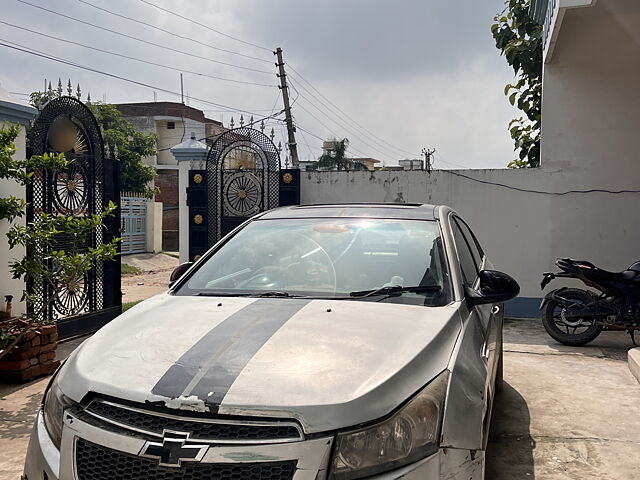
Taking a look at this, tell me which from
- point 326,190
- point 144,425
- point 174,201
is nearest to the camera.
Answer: point 144,425

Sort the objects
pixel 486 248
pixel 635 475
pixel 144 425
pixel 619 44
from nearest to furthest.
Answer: pixel 144 425 < pixel 635 475 < pixel 619 44 < pixel 486 248

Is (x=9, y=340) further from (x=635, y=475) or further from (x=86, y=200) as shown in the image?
(x=635, y=475)

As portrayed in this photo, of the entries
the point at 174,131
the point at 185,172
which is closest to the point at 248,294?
the point at 185,172

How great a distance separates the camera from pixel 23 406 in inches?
177

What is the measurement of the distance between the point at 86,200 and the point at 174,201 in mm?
27379

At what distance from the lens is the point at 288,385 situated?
1885 mm

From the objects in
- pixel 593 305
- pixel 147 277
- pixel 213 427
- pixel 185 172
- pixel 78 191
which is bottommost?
pixel 147 277

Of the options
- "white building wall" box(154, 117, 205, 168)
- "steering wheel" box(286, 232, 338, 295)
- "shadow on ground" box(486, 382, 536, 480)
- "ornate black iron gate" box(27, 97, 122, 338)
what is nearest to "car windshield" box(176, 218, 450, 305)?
"steering wheel" box(286, 232, 338, 295)

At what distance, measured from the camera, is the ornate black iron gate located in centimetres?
612

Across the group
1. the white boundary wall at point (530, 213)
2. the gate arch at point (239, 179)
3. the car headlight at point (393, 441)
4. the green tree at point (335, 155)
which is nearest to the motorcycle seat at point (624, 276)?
the white boundary wall at point (530, 213)

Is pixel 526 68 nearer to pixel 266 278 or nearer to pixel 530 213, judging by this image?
pixel 530 213

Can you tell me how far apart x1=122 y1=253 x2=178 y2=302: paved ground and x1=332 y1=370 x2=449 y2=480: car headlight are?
8.74m

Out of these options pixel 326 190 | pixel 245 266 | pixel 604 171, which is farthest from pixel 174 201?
pixel 245 266

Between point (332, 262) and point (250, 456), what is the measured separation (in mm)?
1446
